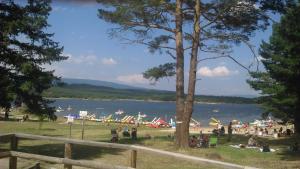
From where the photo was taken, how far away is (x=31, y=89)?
18.9 metres

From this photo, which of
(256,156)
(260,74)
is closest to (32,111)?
(256,156)

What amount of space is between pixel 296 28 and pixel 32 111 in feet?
40.2

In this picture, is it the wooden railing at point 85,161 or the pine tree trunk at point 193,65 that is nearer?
the wooden railing at point 85,161

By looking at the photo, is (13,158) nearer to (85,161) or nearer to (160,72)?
(85,161)

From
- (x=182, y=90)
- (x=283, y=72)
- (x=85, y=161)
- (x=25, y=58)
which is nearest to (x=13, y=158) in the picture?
(x=85, y=161)

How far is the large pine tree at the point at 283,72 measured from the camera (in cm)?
2364

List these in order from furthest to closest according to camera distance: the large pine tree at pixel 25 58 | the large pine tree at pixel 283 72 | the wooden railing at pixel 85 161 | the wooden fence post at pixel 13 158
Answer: the large pine tree at pixel 283 72
the large pine tree at pixel 25 58
the wooden fence post at pixel 13 158
the wooden railing at pixel 85 161

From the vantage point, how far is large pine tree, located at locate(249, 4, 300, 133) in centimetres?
2364

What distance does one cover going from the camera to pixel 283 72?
25453 millimetres

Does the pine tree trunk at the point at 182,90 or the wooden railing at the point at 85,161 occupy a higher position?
the pine tree trunk at the point at 182,90

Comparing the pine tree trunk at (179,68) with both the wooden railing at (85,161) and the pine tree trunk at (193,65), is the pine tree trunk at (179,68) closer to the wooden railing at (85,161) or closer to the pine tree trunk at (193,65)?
the pine tree trunk at (193,65)

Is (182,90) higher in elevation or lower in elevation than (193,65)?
lower

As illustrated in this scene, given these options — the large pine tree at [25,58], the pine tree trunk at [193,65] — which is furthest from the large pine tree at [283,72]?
the large pine tree at [25,58]

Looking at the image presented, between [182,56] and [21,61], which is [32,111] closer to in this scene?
[21,61]
